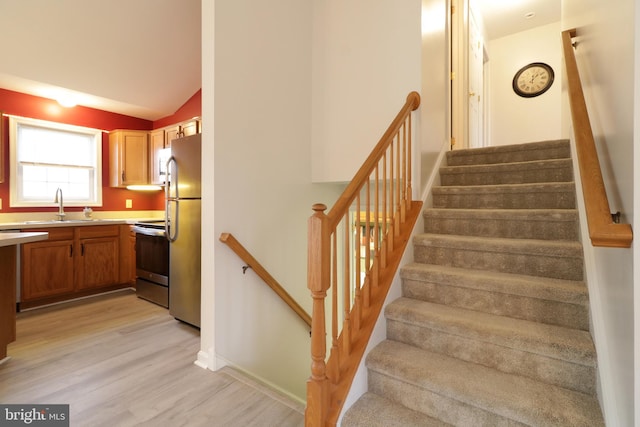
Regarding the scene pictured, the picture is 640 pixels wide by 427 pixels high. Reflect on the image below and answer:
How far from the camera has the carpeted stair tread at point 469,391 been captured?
117 centimetres

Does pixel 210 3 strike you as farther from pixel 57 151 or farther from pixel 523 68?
pixel 523 68

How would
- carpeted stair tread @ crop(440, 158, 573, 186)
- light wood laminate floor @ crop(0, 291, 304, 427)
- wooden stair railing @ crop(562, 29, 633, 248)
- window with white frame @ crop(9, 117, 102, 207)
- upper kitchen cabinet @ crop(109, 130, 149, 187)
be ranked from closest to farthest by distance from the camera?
wooden stair railing @ crop(562, 29, 633, 248), light wood laminate floor @ crop(0, 291, 304, 427), carpeted stair tread @ crop(440, 158, 573, 186), window with white frame @ crop(9, 117, 102, 207), upper kitchen cabinet @ crop(109, 130, 149, 187)

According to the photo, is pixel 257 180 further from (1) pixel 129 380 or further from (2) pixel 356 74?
(1) pixel 129 380

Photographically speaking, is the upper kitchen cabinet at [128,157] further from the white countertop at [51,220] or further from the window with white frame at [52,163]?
the white countertop at [51,220]

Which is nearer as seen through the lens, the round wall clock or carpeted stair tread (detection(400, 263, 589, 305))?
carpeted stair tread (detection(400, 263, 589, 305))

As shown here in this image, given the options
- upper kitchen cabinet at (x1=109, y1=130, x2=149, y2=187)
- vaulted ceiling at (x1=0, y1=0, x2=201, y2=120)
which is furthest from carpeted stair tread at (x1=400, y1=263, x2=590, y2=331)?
upper kitchen cabinet at (x1=109, y1=130, x2=149, y2=187)

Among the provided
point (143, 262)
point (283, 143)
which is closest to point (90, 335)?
point (143, 262)

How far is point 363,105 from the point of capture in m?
2.74

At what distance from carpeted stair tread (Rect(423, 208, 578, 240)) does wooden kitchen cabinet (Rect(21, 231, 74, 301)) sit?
4.05 metres

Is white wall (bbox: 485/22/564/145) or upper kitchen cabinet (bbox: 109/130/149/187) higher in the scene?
white wall (bbox: 485/22/564/145)

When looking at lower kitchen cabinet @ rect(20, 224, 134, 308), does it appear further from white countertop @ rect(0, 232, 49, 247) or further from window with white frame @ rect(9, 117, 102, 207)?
white countertop @ rect(0, 232, 49, 247)

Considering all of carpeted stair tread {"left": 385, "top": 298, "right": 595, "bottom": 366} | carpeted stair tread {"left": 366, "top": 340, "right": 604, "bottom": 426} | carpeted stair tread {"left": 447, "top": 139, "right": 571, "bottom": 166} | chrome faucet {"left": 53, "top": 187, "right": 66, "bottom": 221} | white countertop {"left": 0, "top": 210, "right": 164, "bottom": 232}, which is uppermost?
carpeted stair tread {"left": 447, "top": 139, "right": 571, "bottom": 166}

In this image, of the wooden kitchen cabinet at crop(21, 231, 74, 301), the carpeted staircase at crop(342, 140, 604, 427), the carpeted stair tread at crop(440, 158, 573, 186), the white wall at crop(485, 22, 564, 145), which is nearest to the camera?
the carpeted staircase at crop(342, 140, 604, 427)

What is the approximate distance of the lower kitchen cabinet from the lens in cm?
328
